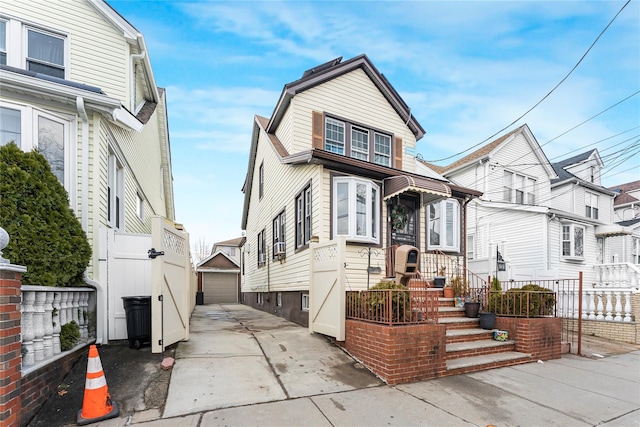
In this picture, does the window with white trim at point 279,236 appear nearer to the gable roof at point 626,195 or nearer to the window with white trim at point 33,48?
the window with white trim at point 33,48

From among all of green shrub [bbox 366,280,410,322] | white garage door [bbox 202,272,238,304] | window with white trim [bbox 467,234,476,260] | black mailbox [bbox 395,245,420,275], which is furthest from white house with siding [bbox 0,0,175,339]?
white garage door [bbox 202,272,238,304]

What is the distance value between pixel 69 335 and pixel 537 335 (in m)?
7.91

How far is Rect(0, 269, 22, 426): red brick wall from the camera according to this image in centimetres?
294

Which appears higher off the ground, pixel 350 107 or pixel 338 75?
pixel 338 75

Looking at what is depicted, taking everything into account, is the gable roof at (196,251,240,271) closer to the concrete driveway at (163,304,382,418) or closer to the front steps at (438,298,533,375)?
the concrete driveway at (163,304,382,418)

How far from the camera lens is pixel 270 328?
26.0 feet

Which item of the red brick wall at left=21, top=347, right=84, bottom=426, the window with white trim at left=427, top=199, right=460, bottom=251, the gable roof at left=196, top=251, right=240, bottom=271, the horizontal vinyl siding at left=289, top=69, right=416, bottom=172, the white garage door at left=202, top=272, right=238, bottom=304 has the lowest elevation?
the white garage door at left=202, top=272, right=238, bottom=304

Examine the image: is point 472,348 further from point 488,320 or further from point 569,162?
point 569,162

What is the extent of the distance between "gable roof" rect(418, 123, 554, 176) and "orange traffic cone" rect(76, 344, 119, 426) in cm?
1476

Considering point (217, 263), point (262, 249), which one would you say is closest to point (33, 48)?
point (262, 249)

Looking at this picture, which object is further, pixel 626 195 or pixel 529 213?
pixel 626 195

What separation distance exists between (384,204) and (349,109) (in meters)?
3.44

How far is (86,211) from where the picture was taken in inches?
227

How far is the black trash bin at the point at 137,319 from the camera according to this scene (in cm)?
525
